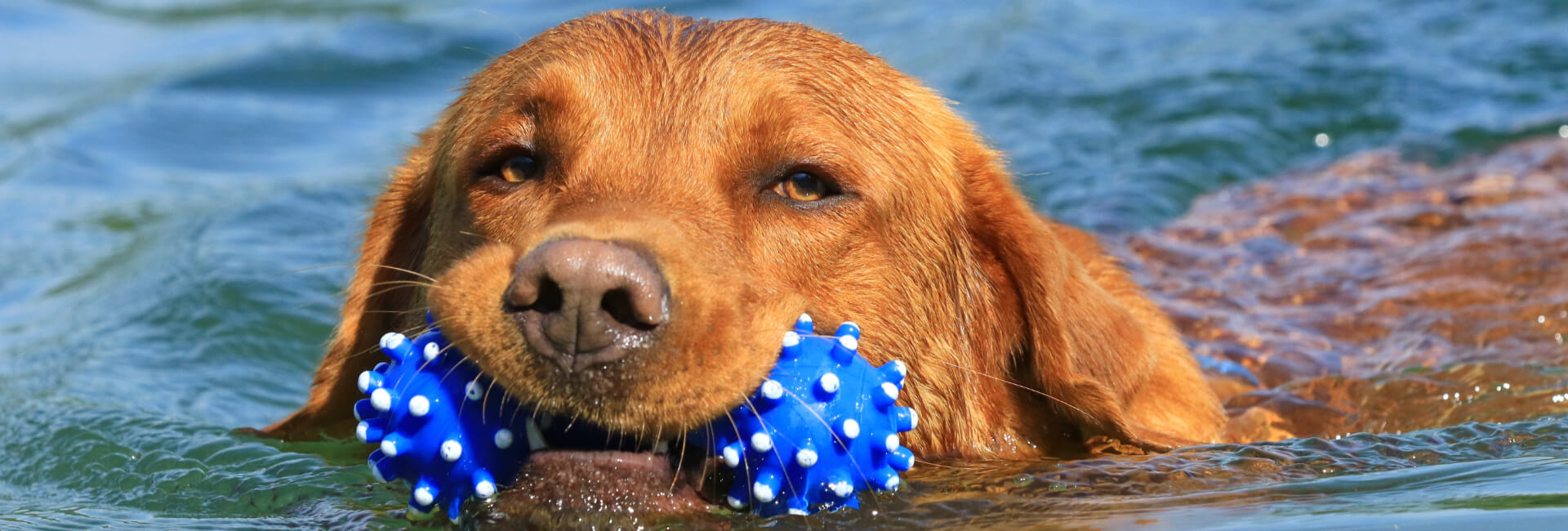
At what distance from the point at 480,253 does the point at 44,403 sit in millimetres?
3424

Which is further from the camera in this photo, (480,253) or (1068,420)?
(1068,420)

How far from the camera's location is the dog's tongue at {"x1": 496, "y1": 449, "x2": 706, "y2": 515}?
3.66 m

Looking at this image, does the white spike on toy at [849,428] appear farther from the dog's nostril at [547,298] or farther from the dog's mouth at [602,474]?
the dog's nostril at [547,298]

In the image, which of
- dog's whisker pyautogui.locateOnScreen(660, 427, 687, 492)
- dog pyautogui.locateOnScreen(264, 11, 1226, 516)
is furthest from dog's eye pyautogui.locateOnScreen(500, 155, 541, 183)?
dog's whisker pyautogui.locateOnScreen(660, 427, 687, 492)

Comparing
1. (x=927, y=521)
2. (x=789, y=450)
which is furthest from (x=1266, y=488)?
(x=789, y=450)

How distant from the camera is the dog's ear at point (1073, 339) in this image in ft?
14.7

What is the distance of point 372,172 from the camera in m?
10.7

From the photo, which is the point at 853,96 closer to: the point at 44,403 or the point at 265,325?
the point at 44,403

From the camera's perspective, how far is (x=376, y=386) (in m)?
3.83

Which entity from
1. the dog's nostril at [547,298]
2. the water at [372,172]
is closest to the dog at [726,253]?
the dog's nostril at [547,298]

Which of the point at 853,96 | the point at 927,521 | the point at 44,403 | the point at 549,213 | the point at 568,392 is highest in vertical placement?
the point at 853,96

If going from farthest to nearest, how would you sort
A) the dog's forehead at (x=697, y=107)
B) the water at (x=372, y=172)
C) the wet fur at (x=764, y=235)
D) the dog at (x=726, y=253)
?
1. the water at (x=372, y=172)
2. the dog's forehead at (x=697, y=107)
3. the wet fur at (x=764, y=235)
4. the dog at (x=726, y=253)

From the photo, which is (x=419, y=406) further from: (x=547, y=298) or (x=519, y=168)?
(x=519, y=168)

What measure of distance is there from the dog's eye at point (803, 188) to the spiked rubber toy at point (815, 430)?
1.30 ft
